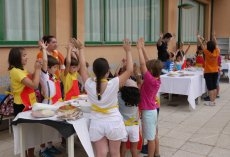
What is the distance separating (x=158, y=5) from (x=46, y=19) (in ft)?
19.7

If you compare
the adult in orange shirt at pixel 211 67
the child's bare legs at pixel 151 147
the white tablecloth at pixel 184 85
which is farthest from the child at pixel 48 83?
the adult in orange shirt at pixel 211 67

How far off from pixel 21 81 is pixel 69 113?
771mm

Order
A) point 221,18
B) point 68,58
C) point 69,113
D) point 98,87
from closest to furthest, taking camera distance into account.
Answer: point 98,87 → point 69,113 → point 68,58 → point 221,18

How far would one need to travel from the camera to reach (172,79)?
7.46 metres

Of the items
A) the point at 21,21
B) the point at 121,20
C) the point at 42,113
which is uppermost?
the point at 121,20

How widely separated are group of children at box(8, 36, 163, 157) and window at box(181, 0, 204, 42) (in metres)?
10.4

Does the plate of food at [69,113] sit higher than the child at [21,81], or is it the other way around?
the child at [21,81]

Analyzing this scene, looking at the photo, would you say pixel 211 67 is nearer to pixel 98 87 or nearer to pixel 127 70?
pixel 127 70

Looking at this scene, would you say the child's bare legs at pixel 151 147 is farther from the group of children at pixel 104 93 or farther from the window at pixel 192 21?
the window at pixel 192 21

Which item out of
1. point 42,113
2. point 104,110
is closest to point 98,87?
point 104,110

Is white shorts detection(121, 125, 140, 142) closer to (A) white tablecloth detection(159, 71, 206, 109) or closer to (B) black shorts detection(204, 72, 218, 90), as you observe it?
(A) white tablecloth detection(159, 71, 206, 109)

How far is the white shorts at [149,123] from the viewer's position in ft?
13.1

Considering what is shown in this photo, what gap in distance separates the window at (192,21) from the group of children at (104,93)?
10408 millimetres

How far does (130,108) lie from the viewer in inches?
146
